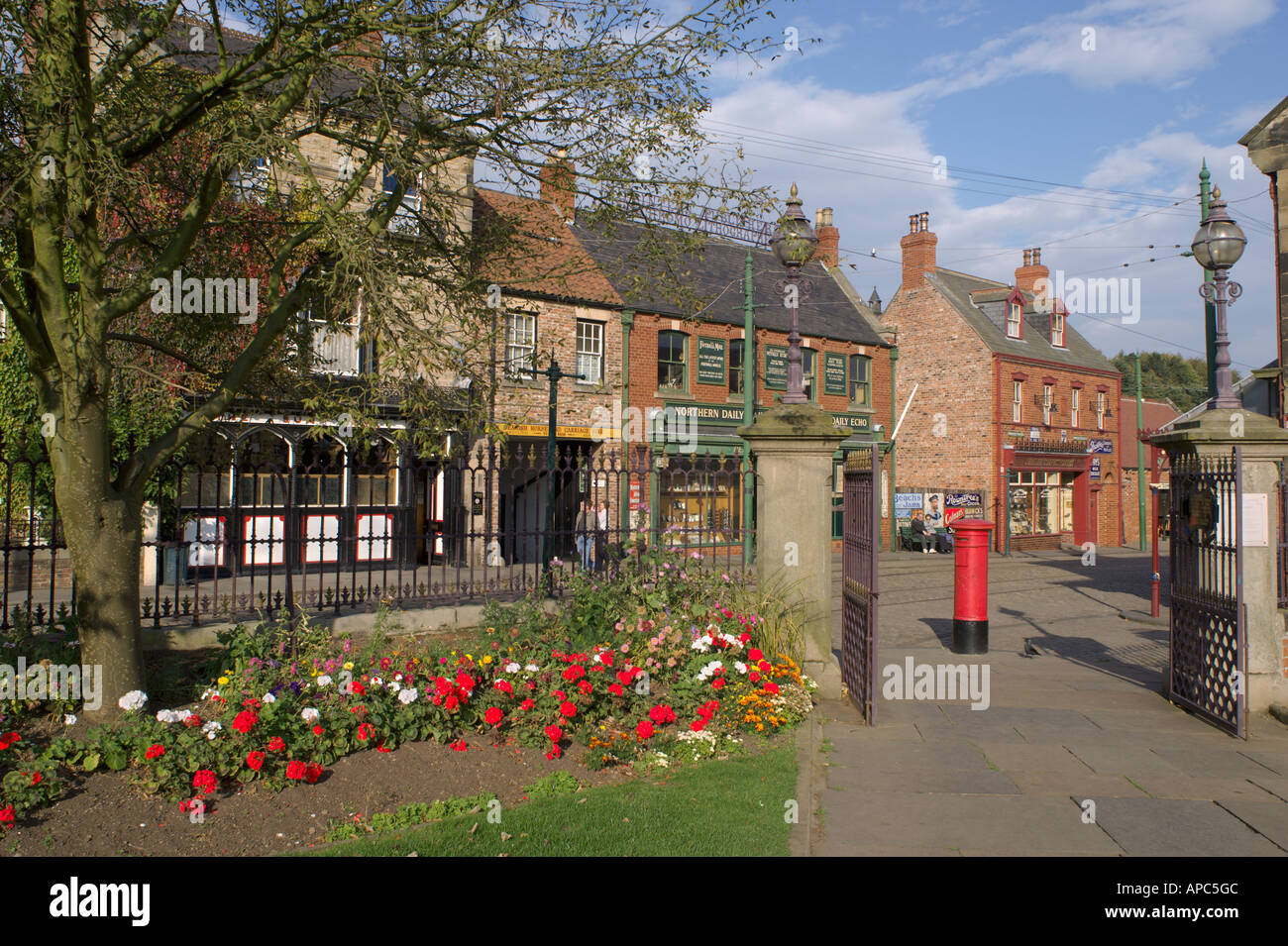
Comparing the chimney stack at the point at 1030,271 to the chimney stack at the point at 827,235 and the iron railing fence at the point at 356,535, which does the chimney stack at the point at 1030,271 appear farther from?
the iron railing fence at the point at 356,535

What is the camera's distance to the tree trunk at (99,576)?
5.59 metres

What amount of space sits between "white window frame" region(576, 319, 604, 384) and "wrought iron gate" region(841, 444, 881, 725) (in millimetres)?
15058

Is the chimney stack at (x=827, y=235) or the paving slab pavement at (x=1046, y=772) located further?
the chimney stack at (x=827, y=235)

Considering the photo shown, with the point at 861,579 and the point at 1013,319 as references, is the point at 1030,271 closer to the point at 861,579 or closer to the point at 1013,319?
the point at 1013,319

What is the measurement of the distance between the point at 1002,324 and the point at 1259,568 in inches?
1151

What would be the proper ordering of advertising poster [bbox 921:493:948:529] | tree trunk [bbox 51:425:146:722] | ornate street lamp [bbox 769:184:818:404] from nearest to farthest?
1. tree trunk [bbox 51:425:146:722]
2. ornate street lamp [bbox 769:184:818:404]
3. advertising poster [bbox 921:493:948:529]

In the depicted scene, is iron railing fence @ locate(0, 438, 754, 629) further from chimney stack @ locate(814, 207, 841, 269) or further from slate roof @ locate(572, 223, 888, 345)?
chimney stack @ locate(814, 207, 841, 269)

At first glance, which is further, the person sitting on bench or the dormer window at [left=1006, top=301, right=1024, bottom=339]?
the dormer window at [left=1006, top=301, right=1024, bottom=339]

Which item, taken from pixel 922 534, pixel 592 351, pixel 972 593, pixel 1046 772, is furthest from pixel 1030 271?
pixel 1046 772

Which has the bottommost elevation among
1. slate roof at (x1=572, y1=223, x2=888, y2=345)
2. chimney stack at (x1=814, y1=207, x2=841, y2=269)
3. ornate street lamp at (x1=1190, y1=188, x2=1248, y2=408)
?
ornate street lamp at (x1=1190, y1=188, x2=1248, y2=408)

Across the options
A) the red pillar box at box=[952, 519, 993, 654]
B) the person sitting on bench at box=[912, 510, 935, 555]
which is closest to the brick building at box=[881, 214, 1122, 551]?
the person sitting on bench at box=[912, 510, 935, 555]

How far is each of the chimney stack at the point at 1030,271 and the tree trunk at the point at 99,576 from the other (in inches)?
1513

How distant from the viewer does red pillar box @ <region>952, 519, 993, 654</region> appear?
1054 centimetres

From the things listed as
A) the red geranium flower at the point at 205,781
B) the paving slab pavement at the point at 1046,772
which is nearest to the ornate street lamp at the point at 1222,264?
the paving slab pavement at the point at 1046,772
